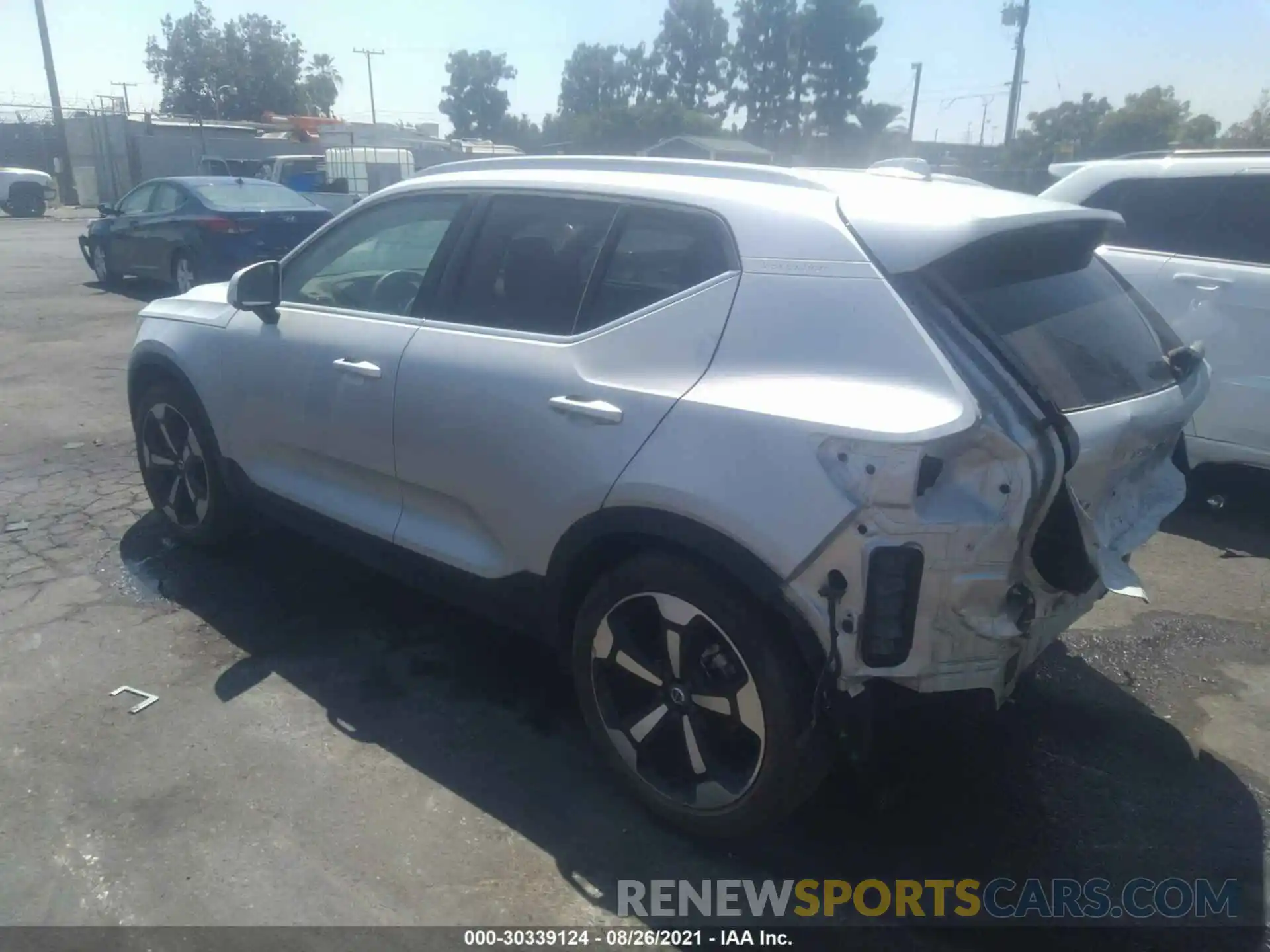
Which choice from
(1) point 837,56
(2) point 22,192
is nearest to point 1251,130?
(1) point 837,56

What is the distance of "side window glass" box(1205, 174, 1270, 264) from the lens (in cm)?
520

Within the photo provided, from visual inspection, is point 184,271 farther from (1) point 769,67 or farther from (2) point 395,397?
(1) point 769,67

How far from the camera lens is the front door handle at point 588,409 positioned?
285cm

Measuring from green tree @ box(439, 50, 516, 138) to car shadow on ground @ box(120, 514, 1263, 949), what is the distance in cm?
8789

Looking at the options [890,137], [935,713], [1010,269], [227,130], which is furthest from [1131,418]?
[890,137]

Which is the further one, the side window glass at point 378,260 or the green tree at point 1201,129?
the green tree at point 1201,129

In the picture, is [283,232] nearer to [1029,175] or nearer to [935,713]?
[935,713]

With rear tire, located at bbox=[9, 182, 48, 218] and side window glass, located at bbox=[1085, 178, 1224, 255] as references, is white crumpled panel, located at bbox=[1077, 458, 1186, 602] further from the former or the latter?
rear tire, located at bbox=[9, 182, 48, 218]

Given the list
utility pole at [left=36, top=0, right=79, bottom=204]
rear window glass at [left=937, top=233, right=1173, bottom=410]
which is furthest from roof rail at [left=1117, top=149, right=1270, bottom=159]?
utility pole at [left=36, top=0, right=79, bottom=204]

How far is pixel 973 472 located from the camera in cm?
239

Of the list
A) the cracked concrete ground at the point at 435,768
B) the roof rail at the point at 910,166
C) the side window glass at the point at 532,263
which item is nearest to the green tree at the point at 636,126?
the roof rail at the point at 910,166

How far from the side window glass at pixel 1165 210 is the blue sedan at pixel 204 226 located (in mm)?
9351

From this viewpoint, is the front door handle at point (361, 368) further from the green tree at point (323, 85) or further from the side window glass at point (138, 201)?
the green tree at point (323, 85)

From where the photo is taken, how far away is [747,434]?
8.39 feet
